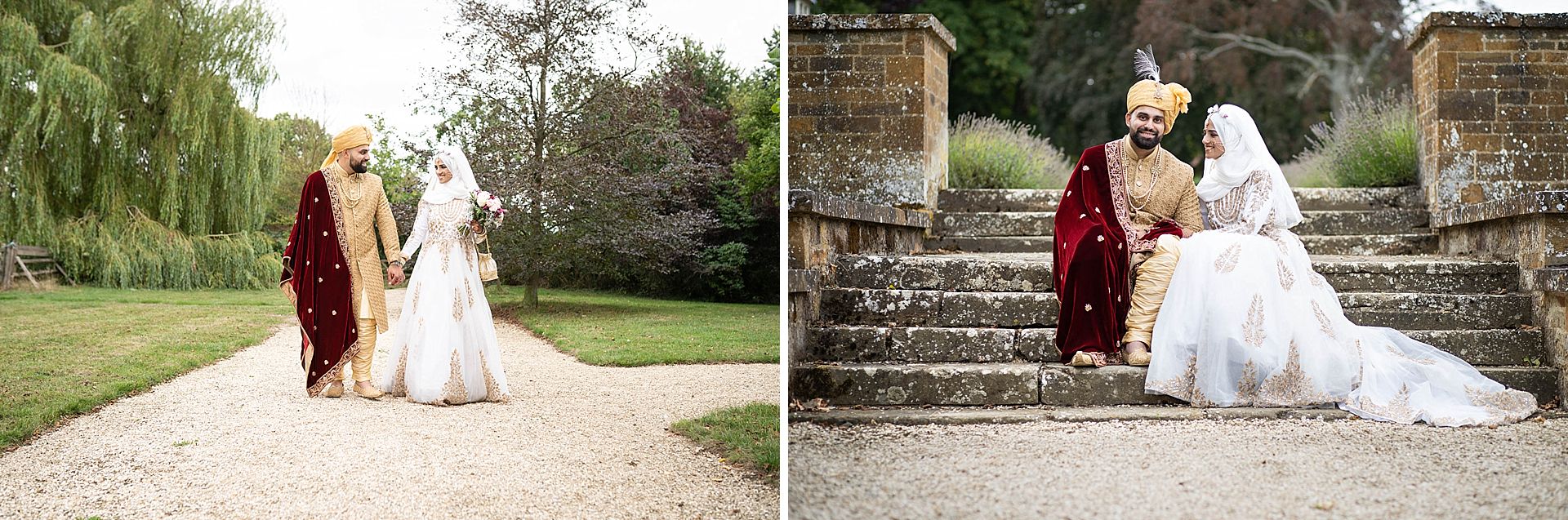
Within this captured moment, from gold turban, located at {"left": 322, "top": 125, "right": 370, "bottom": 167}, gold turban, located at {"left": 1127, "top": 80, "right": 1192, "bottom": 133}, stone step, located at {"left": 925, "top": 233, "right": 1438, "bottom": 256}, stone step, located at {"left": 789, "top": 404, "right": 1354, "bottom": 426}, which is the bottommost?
stone step, located at {"left": 789, "top": 404, "right": 1354, "bottom": 426}

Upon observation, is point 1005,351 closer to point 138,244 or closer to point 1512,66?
point 1512,66

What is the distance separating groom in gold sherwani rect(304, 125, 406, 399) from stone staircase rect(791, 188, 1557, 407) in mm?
1933

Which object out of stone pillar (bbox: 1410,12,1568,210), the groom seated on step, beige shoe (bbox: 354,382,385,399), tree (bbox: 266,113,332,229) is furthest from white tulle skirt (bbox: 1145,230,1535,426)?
tree (bbox: 266,113,332,229)

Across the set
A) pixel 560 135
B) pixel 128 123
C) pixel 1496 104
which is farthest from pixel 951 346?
pixel 128 123

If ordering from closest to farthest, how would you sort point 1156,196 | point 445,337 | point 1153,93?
1. point 1153,93
2. point 1156,196
3. point 445,337

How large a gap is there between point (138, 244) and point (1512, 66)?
23.7 ft

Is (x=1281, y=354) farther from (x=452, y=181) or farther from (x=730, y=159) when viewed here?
(x=452, y=181)

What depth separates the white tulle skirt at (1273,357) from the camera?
→ 13.0 feet

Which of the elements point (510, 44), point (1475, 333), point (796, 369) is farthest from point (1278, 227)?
point (510, 44)

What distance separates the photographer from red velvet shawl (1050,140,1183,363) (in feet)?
13.6

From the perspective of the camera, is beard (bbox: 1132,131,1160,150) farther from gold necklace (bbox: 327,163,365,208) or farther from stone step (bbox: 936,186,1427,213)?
gold necklace (bbox: 327,163,365,208)

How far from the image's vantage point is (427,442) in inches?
162

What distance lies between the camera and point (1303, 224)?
618 centimetres

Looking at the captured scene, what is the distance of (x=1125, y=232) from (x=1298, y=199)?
2696mm
